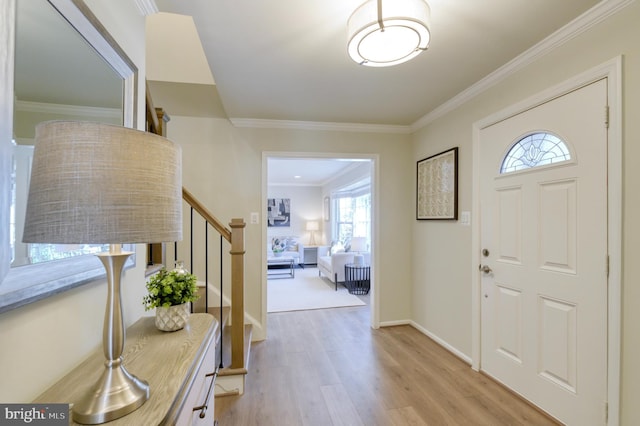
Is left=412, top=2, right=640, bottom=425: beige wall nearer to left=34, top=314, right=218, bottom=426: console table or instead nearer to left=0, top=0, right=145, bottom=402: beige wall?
left=34, top=314, right=218, bottom=426: console table

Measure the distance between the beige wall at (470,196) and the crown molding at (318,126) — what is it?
1.05 feet

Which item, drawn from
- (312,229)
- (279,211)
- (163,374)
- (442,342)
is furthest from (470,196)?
(279,211)

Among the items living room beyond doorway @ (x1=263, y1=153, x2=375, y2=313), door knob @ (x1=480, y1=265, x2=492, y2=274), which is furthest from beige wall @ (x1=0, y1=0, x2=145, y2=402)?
door knob @ (x1=480, y1=265, x2=492, y2=274)

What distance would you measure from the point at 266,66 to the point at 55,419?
2.10 m

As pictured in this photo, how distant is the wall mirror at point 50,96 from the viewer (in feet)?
2.18

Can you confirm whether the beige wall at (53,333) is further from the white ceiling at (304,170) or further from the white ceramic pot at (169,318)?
the white ceiling at (304,170)

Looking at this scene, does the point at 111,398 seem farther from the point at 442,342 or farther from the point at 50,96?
the point at 442,342

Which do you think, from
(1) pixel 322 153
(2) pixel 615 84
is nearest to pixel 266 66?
(1) pixel 322 153

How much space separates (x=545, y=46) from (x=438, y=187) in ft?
4.54

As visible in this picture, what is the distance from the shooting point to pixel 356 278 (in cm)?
506

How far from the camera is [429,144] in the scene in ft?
10.2

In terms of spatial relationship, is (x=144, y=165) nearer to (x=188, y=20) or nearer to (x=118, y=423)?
(x=118, y=423)

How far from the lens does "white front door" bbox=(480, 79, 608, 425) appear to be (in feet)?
5.11

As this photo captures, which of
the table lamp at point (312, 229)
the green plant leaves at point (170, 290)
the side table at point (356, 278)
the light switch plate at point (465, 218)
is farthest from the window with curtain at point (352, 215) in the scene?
the green plant leaves at point (170, 290)
